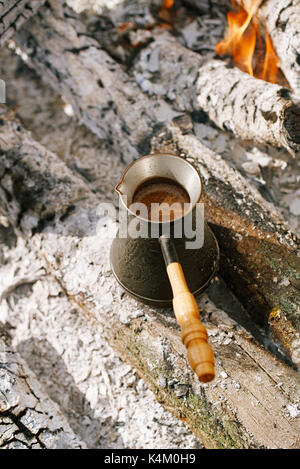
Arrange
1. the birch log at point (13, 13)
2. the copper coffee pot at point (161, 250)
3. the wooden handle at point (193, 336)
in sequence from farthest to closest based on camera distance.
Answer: the birch log at point (13, 13) < the copper coffee pot at point (161, 250) < the wooden handle at point (193, 336)

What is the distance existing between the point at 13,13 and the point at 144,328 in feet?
7.89

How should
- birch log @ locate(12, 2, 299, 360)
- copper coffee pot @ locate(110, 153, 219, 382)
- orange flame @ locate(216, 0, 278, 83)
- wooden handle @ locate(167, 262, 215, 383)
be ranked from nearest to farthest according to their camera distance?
wooden handle @ locate(167, 262, 215, 383)
copper coffee pot @ locate(110, 153, 219, 382)
birch log @ locate(12, 2, 299, 360)
orange flame @ locate(216, 0, 278, 83)

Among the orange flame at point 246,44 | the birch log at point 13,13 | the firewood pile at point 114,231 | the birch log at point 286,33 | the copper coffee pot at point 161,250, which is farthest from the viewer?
the orange flame at point 246,44

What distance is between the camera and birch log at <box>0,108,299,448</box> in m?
1.67

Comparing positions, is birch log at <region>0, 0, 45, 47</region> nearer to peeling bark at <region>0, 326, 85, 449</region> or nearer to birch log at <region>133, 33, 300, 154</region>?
birch log at <region>133, 33, 300, 154</region>

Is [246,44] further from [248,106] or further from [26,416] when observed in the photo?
[26,416]

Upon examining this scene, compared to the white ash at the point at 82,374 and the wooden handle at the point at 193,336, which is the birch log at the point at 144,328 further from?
the wooden handle at the point at 193,336

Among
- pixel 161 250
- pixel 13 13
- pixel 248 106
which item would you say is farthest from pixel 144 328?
pixel 13 13

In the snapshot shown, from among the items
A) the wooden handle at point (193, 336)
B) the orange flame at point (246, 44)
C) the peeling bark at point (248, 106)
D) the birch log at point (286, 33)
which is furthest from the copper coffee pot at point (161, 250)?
the orange flame at point (246, 44)

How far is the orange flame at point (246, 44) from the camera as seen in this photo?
2.68 m

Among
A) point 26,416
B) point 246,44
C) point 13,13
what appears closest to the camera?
point 26,416

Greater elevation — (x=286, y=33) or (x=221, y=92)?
(x=286, y=33)

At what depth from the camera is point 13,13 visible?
8.34 ft

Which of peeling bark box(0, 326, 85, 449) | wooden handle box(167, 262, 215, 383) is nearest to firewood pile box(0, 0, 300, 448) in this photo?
peeling bark box(0, 326, 85, 449)
